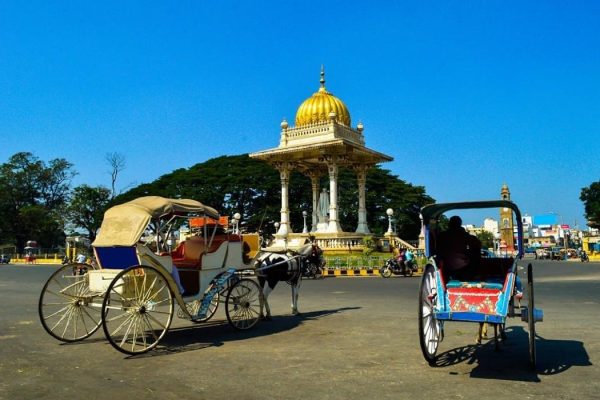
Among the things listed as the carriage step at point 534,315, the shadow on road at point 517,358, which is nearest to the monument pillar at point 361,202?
the shadow on road at point 517,358

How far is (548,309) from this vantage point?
1179cm

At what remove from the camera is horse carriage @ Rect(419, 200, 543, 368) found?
6.00 m

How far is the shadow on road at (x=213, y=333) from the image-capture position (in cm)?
789

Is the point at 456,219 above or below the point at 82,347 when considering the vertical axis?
above

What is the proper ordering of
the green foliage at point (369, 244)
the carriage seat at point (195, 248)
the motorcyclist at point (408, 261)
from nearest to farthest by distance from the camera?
the carriage seat at point (195, 248) < the motorcyclist at point (408, 261) < the green foliage at point (369, 244)

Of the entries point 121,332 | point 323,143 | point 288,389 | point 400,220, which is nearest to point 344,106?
point 323,143

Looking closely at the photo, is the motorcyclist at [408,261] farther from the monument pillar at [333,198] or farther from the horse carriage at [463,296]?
the horse carriage at [463,296]

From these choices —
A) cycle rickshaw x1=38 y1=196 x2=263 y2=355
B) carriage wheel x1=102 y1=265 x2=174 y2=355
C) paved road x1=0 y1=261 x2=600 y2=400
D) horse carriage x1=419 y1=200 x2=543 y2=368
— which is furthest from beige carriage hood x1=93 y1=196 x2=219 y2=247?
horse carriage x1=419 y1=200 x2=543 y2=368

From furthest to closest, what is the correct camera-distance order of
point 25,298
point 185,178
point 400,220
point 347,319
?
point 185,178, point 400,220, point 25,298, point 347,319

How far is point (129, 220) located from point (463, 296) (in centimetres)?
514

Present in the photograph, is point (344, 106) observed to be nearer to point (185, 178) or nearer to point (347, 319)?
point (185, 178)

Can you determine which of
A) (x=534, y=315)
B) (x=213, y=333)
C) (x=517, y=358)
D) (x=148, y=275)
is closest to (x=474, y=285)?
(x=534, y=315)

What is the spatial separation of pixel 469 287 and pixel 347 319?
4634 millimetres

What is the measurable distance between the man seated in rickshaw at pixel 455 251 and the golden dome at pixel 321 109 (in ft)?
105
